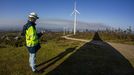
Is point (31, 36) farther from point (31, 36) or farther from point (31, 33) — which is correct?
point (31, 33)

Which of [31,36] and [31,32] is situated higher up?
[31,32]

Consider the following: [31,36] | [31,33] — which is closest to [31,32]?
[31,33]

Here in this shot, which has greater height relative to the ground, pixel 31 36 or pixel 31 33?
pixel 31 33

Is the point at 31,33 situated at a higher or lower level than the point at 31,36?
higher

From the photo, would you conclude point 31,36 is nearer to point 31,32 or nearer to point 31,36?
point 31,36

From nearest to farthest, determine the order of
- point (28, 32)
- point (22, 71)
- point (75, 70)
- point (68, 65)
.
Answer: point (28, 32)
point (22, 71)
point (75, 70)
point (68, 65)

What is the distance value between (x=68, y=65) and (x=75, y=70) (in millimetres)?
1126

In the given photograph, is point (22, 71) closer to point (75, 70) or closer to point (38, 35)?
point (38, 35)

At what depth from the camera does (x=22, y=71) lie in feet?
29.7

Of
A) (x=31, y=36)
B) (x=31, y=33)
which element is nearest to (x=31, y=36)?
(x=31, y=36)

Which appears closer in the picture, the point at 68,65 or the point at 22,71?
the point at 22,71

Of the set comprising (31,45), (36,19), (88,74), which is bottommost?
(88,74)

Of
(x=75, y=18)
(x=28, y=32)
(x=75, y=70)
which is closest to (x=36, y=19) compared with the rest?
(x=28, y=32)

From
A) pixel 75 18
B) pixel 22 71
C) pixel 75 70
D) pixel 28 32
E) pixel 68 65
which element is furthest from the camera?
pixel 75 18
